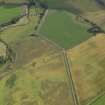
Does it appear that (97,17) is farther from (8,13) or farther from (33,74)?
(33,74)

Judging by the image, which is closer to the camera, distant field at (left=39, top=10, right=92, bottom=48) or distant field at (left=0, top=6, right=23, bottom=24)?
distant field at (left=39, top=10, right=92, bottom=48)

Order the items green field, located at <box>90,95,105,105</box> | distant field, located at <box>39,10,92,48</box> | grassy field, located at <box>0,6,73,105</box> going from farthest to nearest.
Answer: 1. distant field, located at <box>39,10,92,48</box>
2. grassy field, located at <box>0,6,73,105</box>
3. green field, located at <box>90,95,105,105</box>

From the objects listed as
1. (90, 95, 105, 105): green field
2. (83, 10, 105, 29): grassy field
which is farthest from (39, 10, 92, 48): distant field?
(90, 95, 105, 105): green field

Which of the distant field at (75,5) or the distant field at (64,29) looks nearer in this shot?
the distant field at (64,29)

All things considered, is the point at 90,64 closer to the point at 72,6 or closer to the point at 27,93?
the point at 27,93

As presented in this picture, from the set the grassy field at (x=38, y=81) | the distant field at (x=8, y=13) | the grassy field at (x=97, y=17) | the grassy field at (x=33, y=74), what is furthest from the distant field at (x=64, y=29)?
the distant field at (x=8, y=13)

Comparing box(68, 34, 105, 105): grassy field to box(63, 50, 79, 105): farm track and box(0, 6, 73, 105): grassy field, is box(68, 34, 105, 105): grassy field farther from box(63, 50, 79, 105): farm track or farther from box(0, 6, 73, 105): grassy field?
box(0, 6, 73, 105): grassy field

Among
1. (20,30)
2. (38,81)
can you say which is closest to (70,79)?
(38,81)

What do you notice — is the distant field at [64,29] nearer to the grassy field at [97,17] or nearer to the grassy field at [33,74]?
the grassy field at [33,74]
